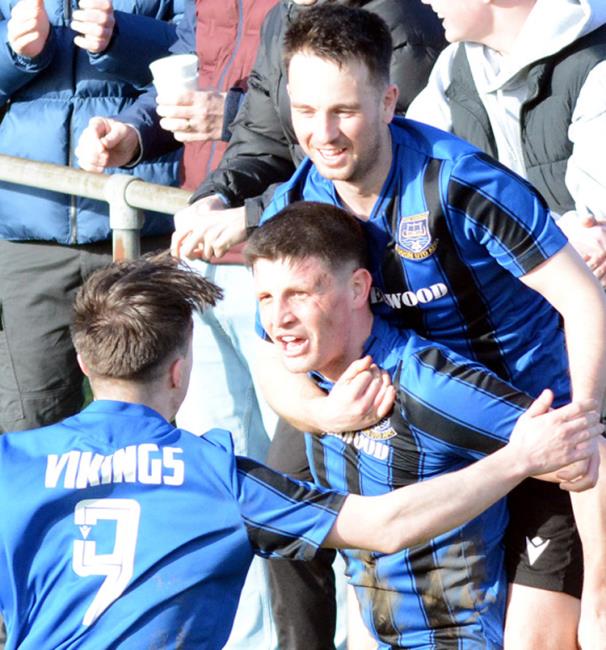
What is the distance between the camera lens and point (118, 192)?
14.7ft

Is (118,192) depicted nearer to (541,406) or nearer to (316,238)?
(316,238)

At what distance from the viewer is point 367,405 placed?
132 inches

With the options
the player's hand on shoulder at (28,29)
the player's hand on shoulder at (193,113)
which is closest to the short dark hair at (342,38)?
the player's hand on shoulder at (193,113)

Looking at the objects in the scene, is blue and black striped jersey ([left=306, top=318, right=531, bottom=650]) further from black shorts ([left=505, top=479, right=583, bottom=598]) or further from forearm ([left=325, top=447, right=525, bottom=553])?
forearm ([left=325, top=447, right=525, bottom=553])

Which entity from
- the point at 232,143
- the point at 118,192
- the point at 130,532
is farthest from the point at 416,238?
the point at 118,192

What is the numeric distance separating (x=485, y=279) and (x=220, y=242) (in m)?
0.92

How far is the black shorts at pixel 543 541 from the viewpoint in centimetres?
353

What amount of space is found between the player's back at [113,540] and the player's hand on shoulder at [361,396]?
0.42 m

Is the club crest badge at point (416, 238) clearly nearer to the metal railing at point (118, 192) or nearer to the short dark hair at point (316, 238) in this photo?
the short dark hair at point (316, 238)

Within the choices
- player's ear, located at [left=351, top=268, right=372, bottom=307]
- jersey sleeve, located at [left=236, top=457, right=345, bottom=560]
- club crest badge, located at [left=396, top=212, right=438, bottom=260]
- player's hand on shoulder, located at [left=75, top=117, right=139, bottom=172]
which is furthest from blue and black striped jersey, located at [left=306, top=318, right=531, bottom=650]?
player's hand on shoulder, located at [left=75, top=117, right=139, bottom=172]

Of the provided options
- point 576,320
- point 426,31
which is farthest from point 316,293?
point 426,31

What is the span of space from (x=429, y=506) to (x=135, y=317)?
798 millimetres

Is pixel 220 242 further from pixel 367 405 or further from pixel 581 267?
pixel 581 267

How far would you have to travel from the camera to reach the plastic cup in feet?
14.6
